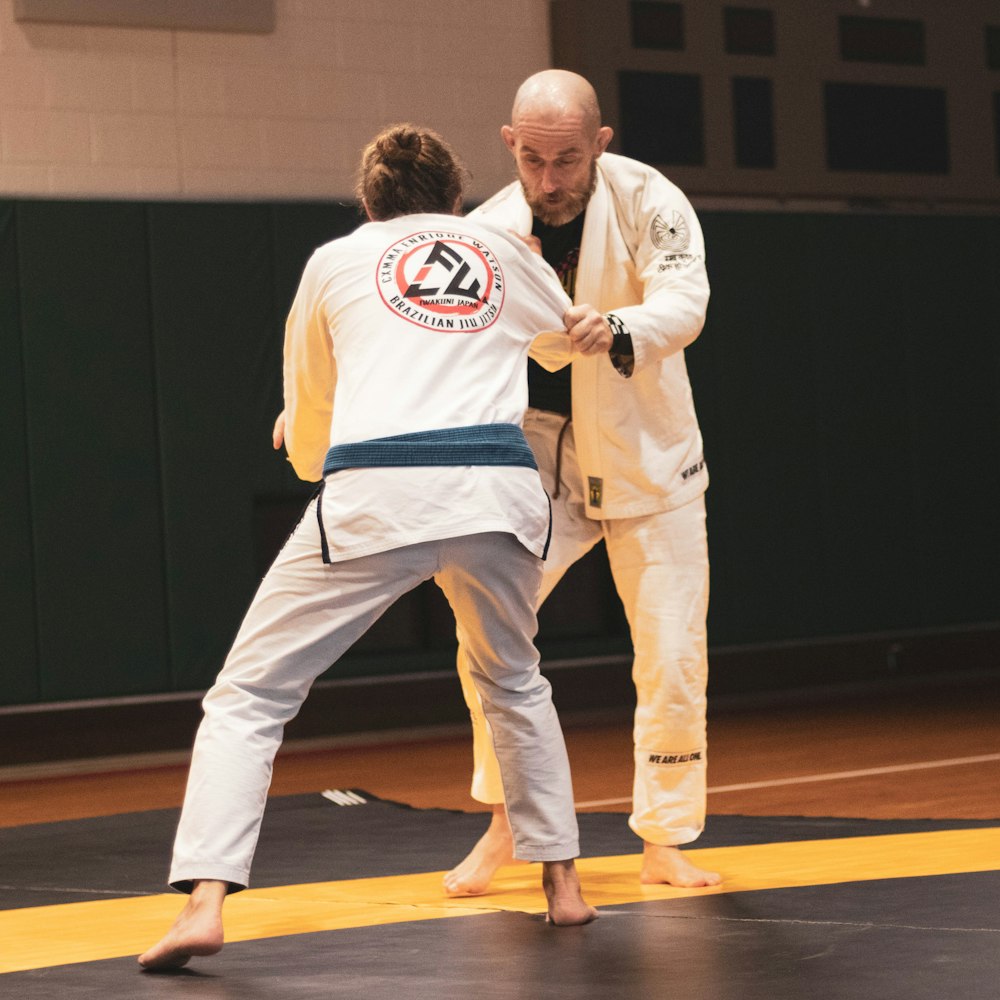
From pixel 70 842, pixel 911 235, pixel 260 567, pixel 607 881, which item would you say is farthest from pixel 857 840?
pixel 911 235

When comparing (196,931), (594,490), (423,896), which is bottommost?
(423,896)

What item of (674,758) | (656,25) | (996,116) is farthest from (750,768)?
(996,116)

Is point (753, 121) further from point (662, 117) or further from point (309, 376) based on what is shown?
point (309, 376)

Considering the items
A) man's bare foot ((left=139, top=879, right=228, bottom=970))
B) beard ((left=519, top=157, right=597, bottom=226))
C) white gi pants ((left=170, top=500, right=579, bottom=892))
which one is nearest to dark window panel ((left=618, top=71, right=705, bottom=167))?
beard ((left=519, top=157, right=597, bottom=226))

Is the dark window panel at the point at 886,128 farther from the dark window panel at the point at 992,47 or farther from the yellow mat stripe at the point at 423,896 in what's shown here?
the yellow mat stripe at the point at 423,896

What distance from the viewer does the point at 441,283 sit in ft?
7.97

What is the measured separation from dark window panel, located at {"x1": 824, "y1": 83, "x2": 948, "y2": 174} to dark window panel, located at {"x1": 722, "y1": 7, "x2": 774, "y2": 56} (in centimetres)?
36

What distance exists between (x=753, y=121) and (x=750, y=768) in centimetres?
314

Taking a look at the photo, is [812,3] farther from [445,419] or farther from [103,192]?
[445,419]

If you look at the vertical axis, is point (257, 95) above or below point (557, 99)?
above

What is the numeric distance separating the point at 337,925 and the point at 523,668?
52 cm

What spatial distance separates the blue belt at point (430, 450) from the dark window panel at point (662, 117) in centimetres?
455

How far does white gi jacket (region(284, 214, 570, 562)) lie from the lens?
2.36 metres

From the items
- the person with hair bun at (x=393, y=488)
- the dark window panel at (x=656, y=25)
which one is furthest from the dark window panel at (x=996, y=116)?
the person with hair bun at (x=393, y=488)
